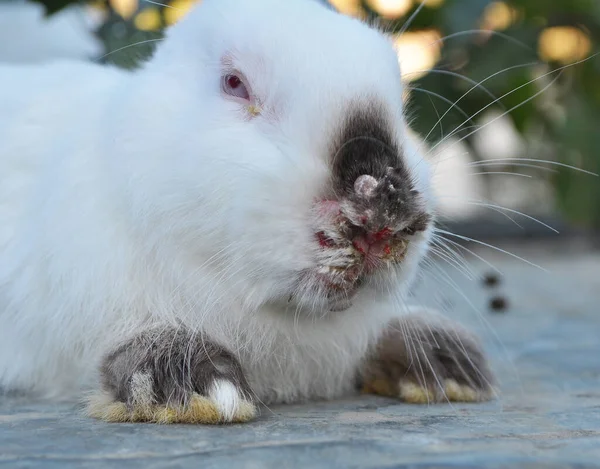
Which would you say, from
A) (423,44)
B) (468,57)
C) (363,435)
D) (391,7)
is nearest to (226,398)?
(363,435)

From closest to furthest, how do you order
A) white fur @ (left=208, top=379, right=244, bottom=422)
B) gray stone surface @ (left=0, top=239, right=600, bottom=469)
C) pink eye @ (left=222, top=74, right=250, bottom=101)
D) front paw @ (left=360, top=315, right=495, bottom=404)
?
gray stone surface @ (left=0, top=239, right=600, bottom=469)
white fur @ (left=208, top=379, right=244, bottom=422)
pink eye @ (left=222, top=74, right=250, bottom=101)
front paw @ (left=360, top=315, right=495, bottom=404)

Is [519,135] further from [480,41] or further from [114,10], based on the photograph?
[114,10]

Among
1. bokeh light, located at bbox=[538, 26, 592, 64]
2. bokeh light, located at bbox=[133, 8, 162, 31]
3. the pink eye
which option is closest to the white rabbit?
the pink eye

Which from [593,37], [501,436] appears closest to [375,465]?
[501,436]

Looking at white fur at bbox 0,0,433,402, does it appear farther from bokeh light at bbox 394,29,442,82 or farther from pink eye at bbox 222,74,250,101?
bokeh light at bbox 394,29,442,82

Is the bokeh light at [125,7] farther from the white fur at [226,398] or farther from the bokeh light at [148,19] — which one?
the white fur at [226,398]

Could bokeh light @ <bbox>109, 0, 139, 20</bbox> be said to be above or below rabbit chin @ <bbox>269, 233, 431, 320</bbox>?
above
